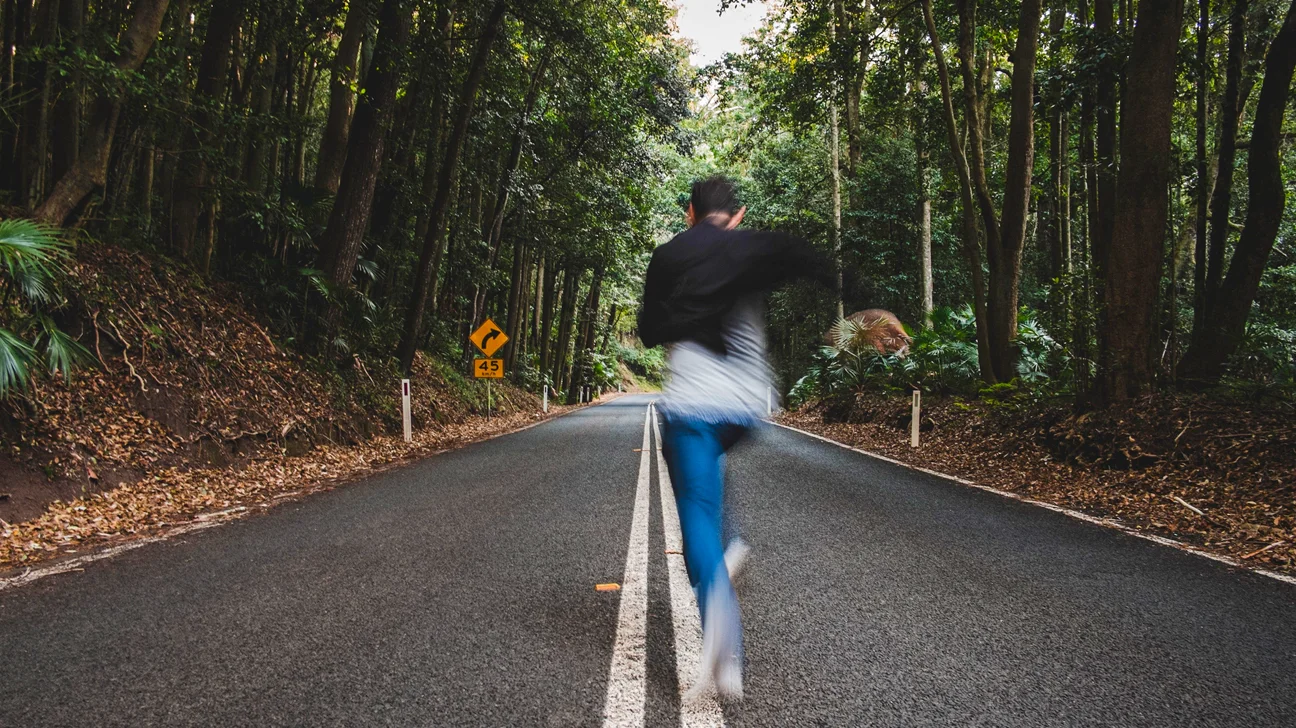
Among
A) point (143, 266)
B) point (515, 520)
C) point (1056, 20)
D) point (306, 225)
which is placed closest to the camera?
point (515, 520)

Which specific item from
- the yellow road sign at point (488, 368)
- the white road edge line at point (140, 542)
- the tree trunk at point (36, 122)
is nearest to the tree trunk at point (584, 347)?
the yellow road sign at point (488, 368)

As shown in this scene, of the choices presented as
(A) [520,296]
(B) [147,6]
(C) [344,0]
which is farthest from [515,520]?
(A) [520,296]

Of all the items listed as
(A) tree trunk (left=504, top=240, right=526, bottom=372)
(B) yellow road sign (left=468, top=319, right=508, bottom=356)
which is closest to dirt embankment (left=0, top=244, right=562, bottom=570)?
(B) yellow road sign (left=468, top=319, right=508, bottom=356)

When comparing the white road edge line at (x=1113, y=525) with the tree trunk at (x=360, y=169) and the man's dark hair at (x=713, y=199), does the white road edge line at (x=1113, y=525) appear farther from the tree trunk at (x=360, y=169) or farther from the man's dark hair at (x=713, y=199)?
the tree trunk at (x=360, y=169)

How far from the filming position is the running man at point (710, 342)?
8.96 feet

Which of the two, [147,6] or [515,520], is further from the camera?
[147,6]

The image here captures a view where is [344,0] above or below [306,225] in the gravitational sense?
above

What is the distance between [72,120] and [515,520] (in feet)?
23.5

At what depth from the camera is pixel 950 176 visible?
19359 mm

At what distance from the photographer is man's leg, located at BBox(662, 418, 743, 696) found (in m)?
2.49

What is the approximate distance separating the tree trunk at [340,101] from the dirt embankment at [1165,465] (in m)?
11.4

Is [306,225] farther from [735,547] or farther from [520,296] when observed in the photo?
[520,296]

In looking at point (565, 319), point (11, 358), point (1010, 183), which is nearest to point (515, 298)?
point (565, 319)

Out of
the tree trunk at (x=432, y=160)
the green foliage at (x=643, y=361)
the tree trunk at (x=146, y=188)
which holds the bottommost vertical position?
the green foliage at (x=643, y=361)
